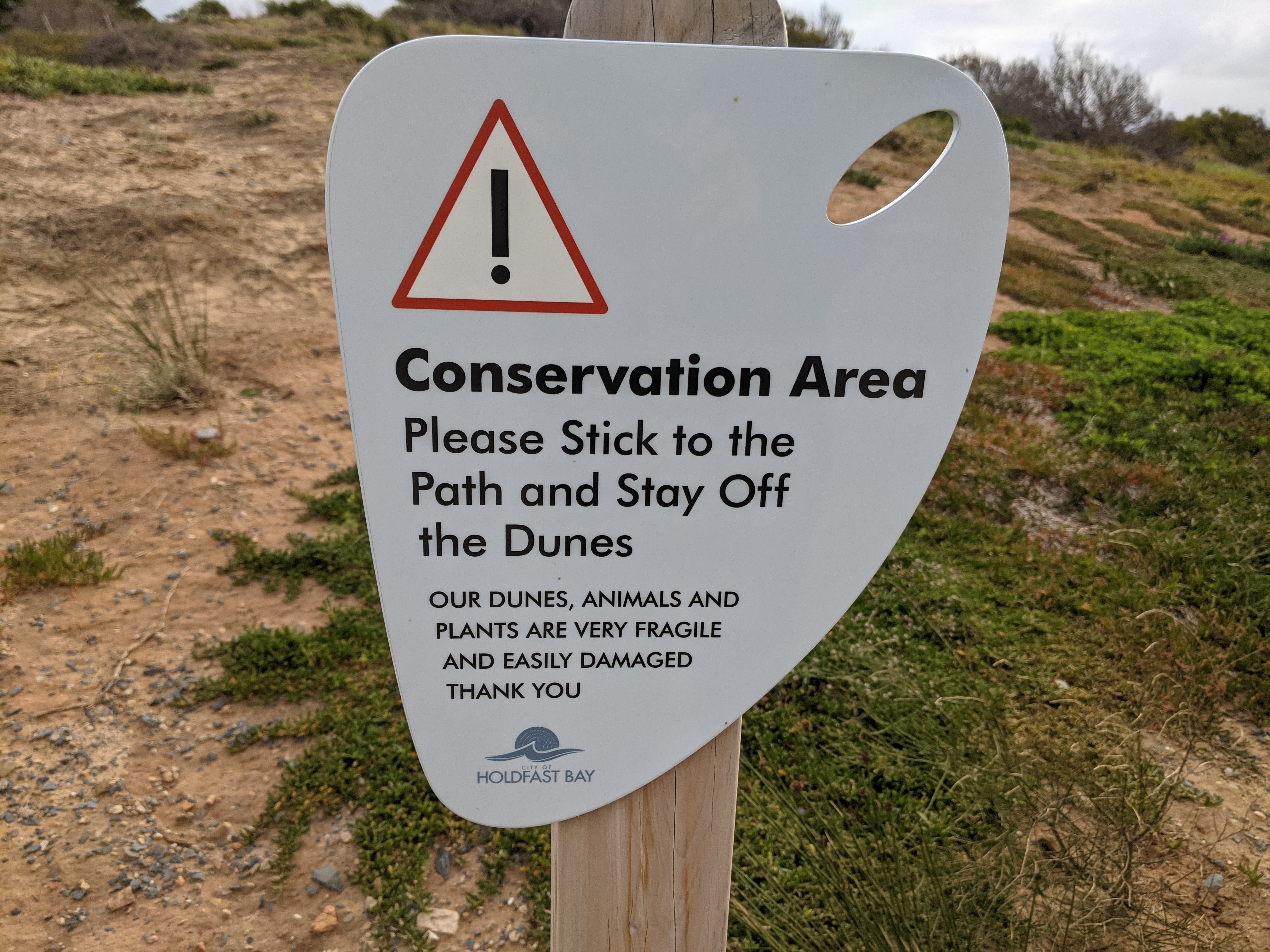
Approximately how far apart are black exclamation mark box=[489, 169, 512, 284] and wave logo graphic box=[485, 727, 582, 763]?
0.78 metres

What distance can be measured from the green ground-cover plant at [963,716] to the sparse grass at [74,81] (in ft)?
32.2

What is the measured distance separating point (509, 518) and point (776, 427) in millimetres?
458

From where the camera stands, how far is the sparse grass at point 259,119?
9930mm

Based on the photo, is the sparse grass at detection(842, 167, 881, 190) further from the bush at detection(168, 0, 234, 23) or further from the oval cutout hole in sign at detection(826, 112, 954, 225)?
the bush at detection(168, 0, 234, 23)

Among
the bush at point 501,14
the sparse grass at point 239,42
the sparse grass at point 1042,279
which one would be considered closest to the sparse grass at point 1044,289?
the sparse grass at point 1042,279

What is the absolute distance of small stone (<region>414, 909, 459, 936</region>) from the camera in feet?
7.17

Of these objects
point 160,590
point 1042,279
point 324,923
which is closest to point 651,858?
point 324,923

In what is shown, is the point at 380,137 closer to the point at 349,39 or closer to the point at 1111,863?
the point at 1111,863

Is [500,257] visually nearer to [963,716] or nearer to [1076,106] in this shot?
[963,716]

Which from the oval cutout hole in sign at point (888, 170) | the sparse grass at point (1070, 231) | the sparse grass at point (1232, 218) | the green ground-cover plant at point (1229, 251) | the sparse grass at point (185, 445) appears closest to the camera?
the sparse grass at point (185, 445)

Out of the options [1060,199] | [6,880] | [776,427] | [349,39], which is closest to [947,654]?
[776,427]

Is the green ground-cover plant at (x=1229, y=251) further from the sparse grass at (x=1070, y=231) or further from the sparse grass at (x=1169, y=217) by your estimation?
the sparse grass at (x=1070, y=231)

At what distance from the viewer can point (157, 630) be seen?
10.7ft

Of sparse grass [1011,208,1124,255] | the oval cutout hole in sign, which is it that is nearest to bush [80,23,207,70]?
the oval cutout hole in sign
